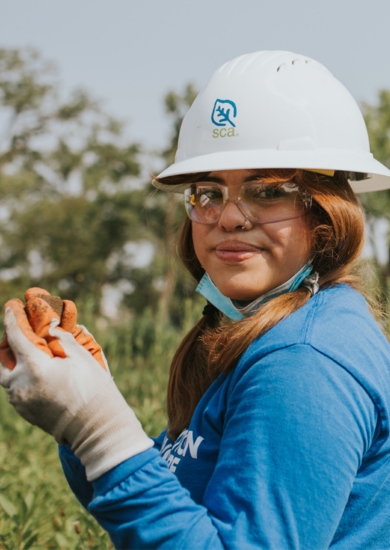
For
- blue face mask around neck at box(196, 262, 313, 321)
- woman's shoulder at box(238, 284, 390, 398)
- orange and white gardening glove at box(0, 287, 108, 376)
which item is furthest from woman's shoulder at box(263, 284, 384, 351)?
orange and white gardening glove at box(0, 287, 108, 376)

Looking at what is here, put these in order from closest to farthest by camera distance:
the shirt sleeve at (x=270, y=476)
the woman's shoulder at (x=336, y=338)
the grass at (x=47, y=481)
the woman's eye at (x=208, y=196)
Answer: the shirt sleeve at (x=270, y=476), the woman's shoulder at (x=336, y=338), the woman's eye at (x=208, y=196), the grass at (x=47, y=481)

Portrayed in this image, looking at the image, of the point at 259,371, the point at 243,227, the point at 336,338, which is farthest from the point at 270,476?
the point at 243,227

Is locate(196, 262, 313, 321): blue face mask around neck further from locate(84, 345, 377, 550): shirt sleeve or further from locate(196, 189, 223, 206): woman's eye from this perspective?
locate(84, 345, 377, 550): shirt sleeve

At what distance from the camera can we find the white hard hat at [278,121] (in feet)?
6.50

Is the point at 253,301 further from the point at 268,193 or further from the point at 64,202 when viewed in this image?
the point at 64,202

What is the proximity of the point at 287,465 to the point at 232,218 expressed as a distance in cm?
74

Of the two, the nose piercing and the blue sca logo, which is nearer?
the nose piercing

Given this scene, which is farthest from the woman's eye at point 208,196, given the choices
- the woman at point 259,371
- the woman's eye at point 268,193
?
the woman's eye at point 268,193

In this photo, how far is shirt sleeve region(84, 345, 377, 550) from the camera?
144 cm

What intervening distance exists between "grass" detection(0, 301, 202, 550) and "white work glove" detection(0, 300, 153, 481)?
1.40 meters

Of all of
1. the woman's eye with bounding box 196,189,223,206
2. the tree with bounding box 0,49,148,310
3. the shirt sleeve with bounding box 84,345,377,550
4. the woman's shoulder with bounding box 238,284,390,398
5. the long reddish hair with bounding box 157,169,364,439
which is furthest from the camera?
the tree with bounding box 0,49,148,310

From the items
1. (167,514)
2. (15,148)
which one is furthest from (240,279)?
(15,148)

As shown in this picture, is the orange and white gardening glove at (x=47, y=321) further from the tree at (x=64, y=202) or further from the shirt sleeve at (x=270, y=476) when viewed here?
the tree at (x=64, y=202)

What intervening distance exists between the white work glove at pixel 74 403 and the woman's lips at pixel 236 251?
21.6 inches
